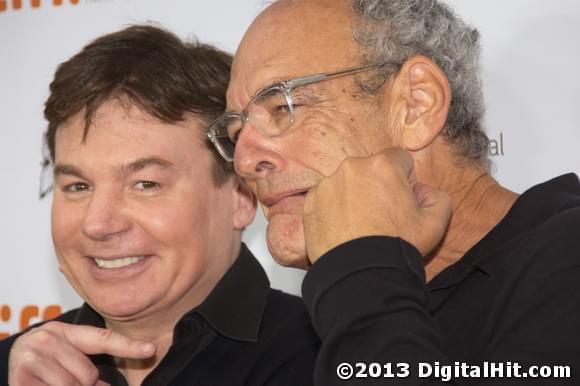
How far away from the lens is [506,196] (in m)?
1.54

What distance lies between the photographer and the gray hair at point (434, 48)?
60.6 inches

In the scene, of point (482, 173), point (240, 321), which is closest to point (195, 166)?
point (240, 321)

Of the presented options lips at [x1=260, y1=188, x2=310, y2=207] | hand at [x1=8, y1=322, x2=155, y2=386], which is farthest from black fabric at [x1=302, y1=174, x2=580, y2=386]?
hand at [x1=8, y1=322, x2=155, y2=386]

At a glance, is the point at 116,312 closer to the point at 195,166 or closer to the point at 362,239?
the point at 195,166

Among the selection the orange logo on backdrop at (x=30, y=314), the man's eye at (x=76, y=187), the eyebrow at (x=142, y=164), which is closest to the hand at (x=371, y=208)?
the eyebrow at (x=142, y=164)

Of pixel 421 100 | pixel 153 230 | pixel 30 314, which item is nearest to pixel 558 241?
pixel 421 100

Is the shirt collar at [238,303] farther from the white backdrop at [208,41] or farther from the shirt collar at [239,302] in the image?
the white backdrop at [208,41]

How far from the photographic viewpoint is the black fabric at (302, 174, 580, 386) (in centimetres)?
113

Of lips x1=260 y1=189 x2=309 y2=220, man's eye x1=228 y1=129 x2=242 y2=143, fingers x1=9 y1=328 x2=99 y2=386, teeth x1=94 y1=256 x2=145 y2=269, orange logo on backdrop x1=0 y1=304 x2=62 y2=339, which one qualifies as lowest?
orange logo on backdrop x1=0 y1=304 x2=62 y2=339

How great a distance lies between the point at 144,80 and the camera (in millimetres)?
1942

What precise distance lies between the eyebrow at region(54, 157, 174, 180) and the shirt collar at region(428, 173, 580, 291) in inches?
30.2

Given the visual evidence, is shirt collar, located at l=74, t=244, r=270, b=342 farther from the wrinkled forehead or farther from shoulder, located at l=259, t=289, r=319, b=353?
the wrinkled forehead

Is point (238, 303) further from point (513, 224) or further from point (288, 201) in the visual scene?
point (513, 224)

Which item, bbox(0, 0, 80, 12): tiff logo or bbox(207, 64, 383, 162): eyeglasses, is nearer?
bbox(207, 64, 383, 162): eyeglasses
